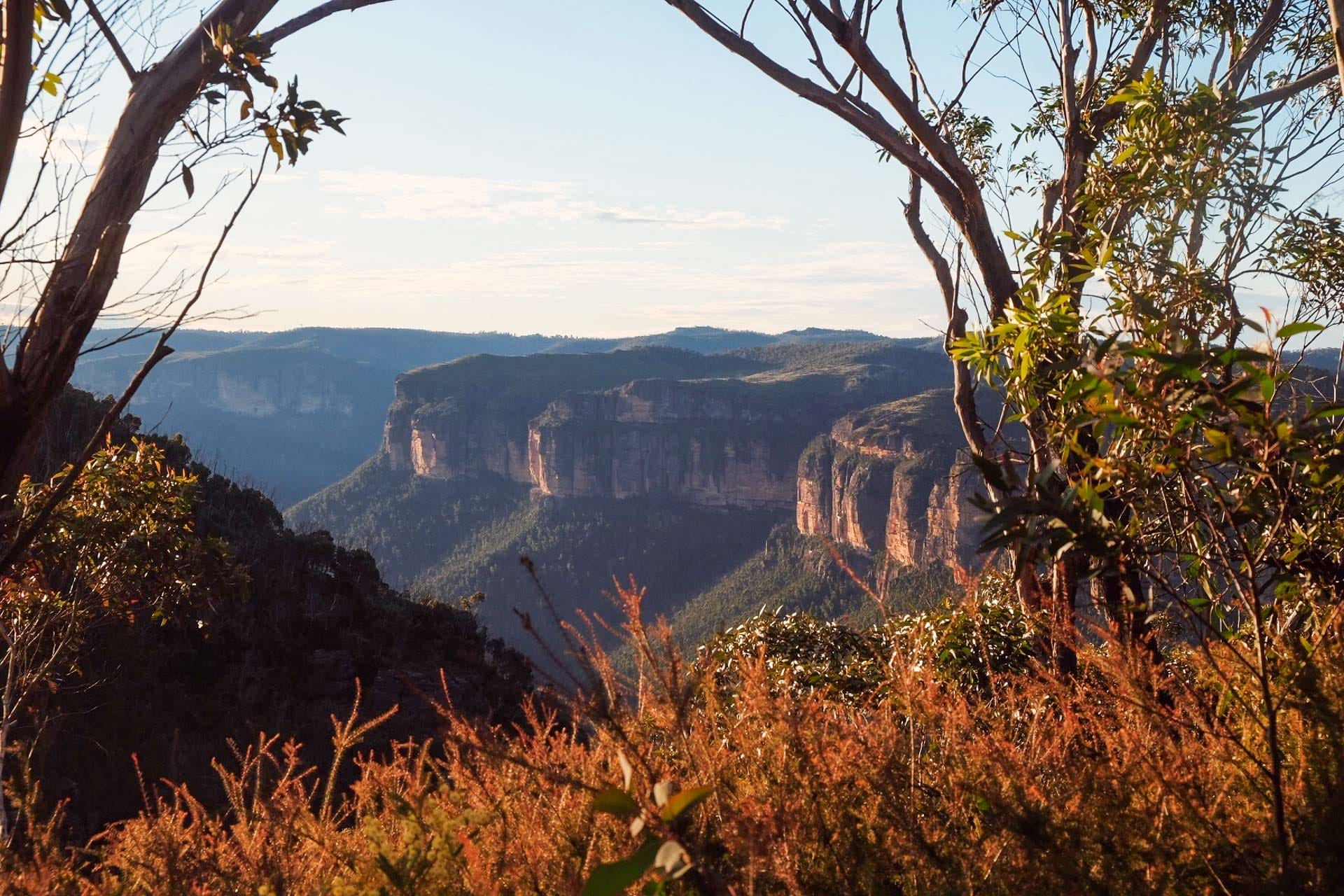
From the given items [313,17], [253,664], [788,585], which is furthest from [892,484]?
[313,17]

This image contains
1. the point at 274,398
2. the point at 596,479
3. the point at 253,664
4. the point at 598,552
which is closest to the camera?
the point at 253,664

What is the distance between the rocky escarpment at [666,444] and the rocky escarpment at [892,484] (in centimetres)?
834

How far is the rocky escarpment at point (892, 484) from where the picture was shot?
5003 cm

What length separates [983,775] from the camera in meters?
2.25

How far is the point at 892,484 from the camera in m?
55.9

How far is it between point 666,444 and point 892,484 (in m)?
26.0

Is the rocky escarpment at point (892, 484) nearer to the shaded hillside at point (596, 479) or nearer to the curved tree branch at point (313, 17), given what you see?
the shaded hillside at point (596, 479)

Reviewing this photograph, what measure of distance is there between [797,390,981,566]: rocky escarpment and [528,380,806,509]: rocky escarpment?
8.34m

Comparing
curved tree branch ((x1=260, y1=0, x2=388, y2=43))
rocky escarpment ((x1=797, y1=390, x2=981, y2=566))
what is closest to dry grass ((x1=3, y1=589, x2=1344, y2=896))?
curved tree branch ((x1=260, y1=0, x2=388, y2=43))

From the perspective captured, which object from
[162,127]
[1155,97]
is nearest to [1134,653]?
[1155,97]

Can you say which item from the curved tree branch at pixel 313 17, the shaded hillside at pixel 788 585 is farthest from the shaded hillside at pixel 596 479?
the curved tree branch at pixel 313 17

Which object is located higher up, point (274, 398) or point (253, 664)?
point (274, 398)

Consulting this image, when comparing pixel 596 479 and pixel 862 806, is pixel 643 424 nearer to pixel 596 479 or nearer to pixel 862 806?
pixel 596 479

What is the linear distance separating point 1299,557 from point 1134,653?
0.62 m
